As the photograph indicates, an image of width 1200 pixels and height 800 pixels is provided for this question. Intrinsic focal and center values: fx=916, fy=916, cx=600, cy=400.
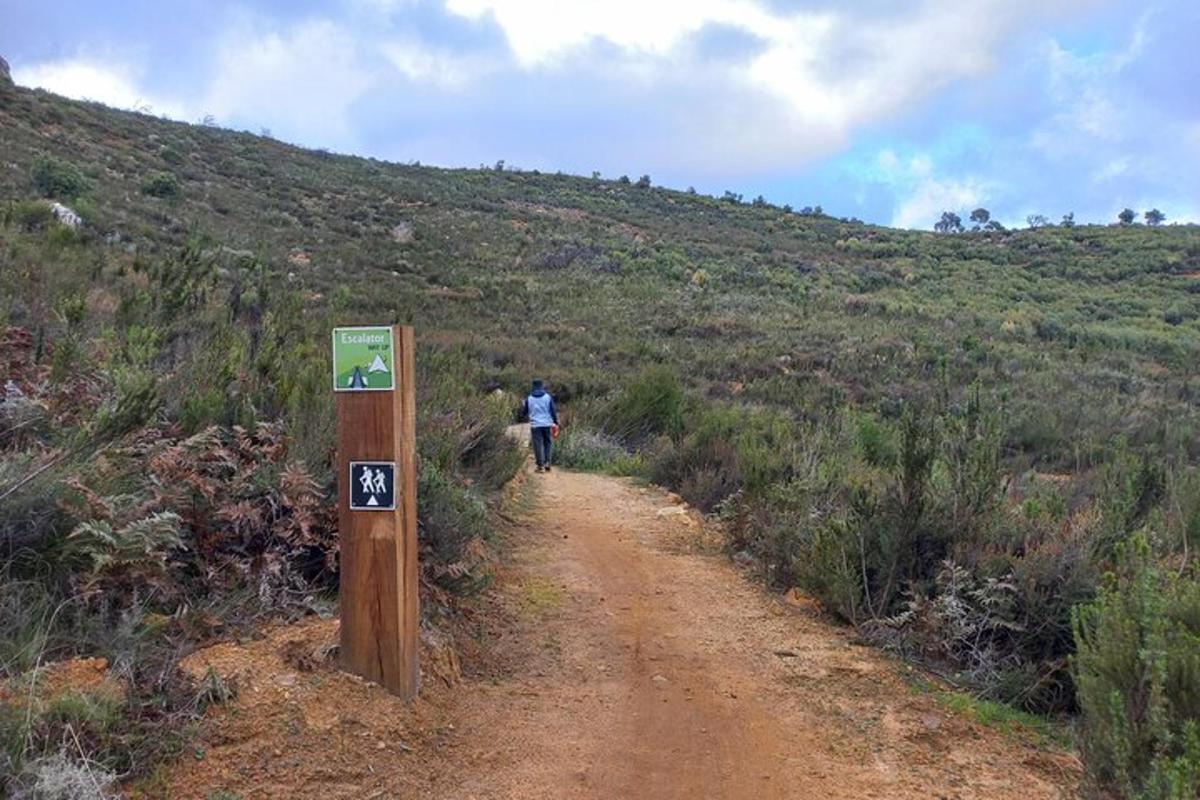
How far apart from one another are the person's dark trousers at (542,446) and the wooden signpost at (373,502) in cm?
1009

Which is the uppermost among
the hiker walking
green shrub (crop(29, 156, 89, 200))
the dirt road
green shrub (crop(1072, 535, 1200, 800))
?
green shrub (crop(29, 156, 89, 200))

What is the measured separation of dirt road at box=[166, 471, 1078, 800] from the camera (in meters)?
3.65

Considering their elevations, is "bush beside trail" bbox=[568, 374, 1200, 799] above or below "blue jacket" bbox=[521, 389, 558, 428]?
below

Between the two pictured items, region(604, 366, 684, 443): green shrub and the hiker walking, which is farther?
region(604, 366, 684, 443): green shrub

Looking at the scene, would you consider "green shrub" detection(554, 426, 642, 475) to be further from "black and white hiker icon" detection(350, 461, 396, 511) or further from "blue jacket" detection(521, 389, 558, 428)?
"black and white hiker icon" detection(350, 461, 396, 511)

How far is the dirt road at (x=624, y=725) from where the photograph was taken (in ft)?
Answer: 12.0

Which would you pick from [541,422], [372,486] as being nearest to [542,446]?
[541,422]

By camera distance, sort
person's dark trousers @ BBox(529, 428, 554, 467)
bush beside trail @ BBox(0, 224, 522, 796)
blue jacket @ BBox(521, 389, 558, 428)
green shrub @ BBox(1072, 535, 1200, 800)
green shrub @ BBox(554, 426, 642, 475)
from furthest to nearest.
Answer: green shrub @ BBox(554, 426, 642, 475) → person's dark trousers @ BBox(529, 428, 554, 467) → blue jacket @ BBox(521, 389, 558, 428) → bush beside trail @ BBox(0, 224, 522, 796) → green shrub @ BBox(1072, 535, 1200, 800)

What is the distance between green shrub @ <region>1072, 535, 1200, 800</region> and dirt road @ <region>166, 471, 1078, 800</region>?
0.96m

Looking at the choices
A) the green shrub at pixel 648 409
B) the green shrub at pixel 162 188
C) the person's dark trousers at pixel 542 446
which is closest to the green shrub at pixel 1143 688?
the person's dark trousers at pixel 542 446

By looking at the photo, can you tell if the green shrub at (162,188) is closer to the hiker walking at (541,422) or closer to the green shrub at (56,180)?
the green shrub at (56,180)

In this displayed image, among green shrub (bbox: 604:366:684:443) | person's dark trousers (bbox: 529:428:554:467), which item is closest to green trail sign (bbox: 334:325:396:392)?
person's dark trousers (bbox: 529:428:554:467)

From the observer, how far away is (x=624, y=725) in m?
4.45

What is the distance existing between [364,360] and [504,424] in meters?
7.31
